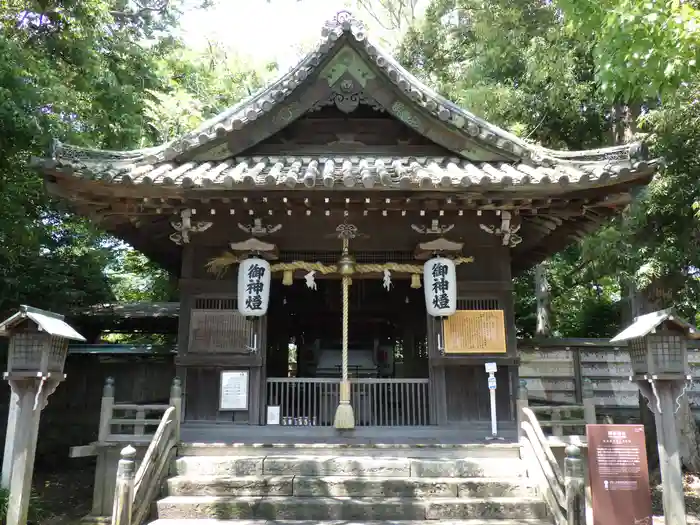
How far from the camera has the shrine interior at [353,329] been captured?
13.2m

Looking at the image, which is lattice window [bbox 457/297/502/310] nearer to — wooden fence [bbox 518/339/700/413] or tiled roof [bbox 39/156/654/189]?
tiled roof [bbox 39/156/654/189]

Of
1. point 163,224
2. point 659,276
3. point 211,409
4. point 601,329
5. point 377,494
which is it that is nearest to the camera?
point 377,494

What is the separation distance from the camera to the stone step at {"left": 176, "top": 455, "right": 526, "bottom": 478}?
705 centimetres

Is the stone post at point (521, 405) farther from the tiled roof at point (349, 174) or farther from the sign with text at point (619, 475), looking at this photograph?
the tiled roof at point (349, 174)

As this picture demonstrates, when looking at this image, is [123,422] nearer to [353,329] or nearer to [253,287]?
[253,287]

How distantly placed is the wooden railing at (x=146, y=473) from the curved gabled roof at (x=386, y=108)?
405 cm

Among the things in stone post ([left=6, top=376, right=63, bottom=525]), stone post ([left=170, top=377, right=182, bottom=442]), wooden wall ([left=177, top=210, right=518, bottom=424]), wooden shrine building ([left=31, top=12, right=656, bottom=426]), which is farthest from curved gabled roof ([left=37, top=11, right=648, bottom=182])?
stone post ([left=6, top=376, right=63, bottom=525])

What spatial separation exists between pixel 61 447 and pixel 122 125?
746cm

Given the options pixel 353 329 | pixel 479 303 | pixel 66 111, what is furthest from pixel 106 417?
pixel 353 329

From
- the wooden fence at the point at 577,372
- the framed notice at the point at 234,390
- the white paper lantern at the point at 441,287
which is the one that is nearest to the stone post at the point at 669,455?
the white paper lantern at the point at 441,287

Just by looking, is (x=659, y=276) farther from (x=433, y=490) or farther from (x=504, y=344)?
(x=433, y=490)

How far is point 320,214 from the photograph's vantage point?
9383mm

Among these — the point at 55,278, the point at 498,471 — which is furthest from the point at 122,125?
the point at 498,471

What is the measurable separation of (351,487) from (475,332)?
3.42 m
